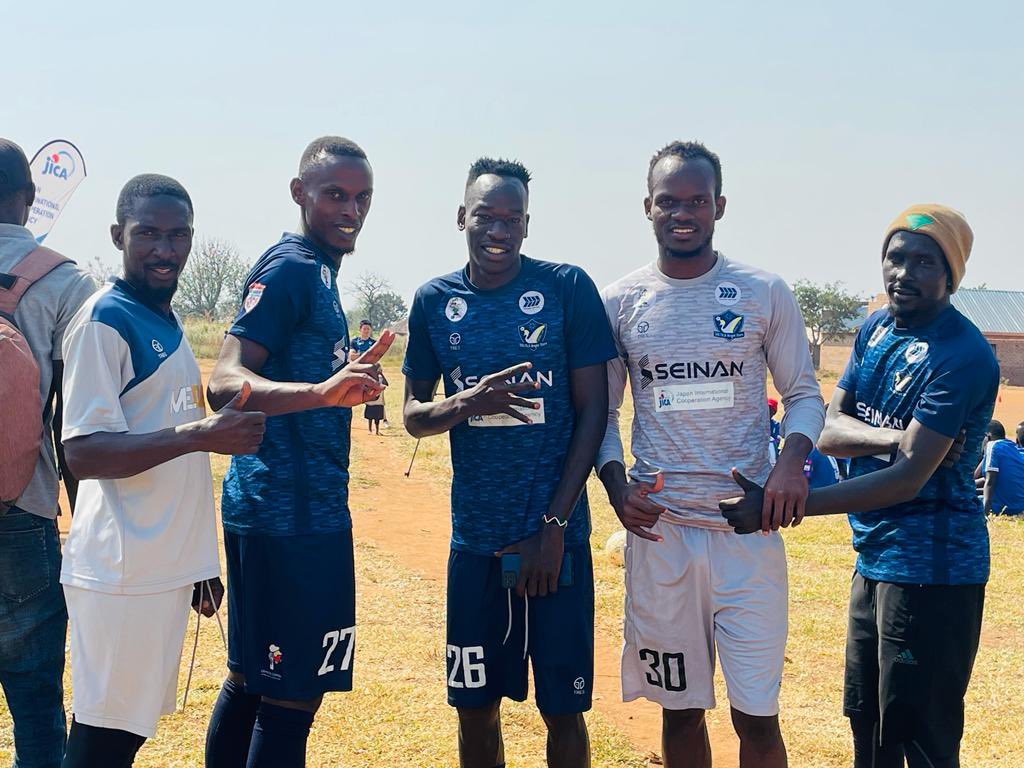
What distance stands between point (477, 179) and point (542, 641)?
1683mm

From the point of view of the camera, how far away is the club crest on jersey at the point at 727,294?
3.53 meters

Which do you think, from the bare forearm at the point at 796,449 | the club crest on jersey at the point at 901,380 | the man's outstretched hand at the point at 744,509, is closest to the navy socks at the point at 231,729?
the man's outstretched hand at the point at 744,509

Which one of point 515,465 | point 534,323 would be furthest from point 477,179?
point 515,465

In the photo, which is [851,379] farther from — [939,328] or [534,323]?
[534,323]

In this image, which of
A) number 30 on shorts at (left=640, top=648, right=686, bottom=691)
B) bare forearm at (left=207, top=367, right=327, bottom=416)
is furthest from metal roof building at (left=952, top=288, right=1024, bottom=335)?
bare forearm at (left=207, top=367, right=327, bottom=416)

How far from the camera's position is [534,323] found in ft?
11.5

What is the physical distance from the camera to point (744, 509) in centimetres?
328

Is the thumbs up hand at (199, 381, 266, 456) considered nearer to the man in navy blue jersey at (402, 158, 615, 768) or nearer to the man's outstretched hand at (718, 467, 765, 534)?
the man in navy blue jersey at (402, 158, 615, 768)

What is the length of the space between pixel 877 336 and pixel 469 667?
6.31 ft

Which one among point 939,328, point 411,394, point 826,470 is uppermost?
point 939,328

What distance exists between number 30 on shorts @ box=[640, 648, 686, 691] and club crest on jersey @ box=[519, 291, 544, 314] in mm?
1319

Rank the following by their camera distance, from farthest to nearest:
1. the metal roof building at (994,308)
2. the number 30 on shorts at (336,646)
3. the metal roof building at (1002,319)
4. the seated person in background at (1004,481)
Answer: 1. the metal roof building at (994,308)
2. the metal roof building at (1002,319)
3. the seated person in background at (1004,481)
4. the number 30 on shorts at (336,646)

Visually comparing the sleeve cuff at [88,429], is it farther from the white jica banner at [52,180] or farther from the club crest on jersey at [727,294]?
the white jica banner at [52,180]

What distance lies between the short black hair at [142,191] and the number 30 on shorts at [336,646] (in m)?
1.51
